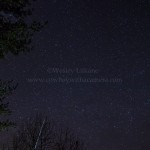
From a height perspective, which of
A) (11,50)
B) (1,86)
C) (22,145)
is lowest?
(22,145)

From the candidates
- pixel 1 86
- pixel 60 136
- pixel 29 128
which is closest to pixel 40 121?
pixel 29 128

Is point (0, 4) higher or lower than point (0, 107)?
higher

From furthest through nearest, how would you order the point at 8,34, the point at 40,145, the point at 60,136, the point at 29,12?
1. the point at 60,136
2. the point at 40,145
3. the point at 29,12
4. the point at 8,34

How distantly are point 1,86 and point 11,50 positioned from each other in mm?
1559

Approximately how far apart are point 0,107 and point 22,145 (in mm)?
27893

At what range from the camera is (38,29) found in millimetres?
13328

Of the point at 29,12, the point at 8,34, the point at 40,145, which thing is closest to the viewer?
the point at 8,34

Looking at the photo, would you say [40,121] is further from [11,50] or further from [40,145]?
[11,50]

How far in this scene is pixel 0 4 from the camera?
1316cm

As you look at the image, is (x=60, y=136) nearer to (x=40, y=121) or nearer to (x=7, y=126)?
(x=40, y=121)

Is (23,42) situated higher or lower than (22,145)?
higher

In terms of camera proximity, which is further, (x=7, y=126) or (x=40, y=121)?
(x=40, y=121)

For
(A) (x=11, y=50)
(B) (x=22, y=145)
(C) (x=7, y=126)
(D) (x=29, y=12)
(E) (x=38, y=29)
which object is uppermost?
(D) (x=29, y=12)

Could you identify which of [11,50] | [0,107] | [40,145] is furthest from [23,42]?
[40,145]
